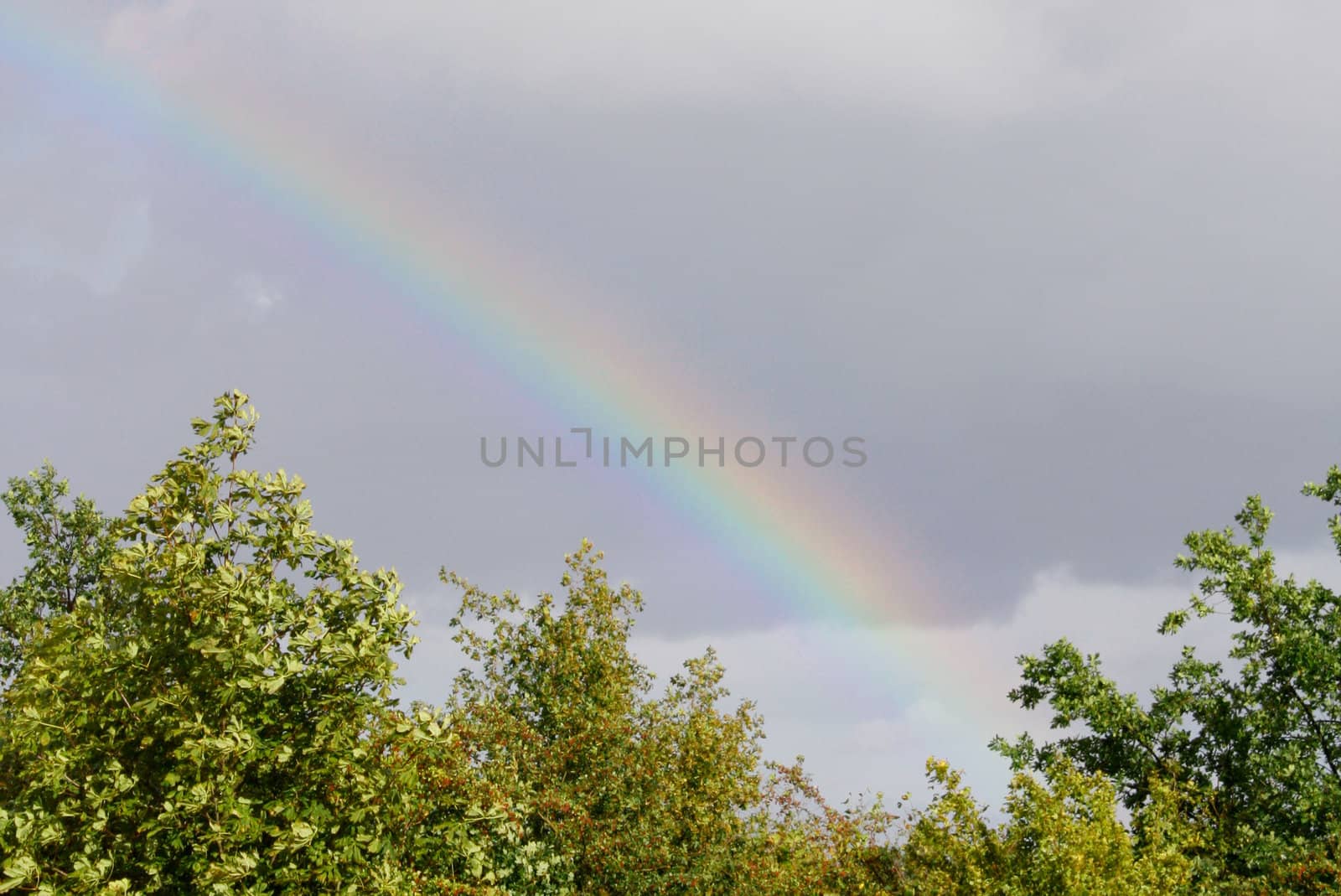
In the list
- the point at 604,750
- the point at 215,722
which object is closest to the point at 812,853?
the point at 604,750

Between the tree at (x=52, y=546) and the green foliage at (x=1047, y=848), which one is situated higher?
the tree at (x=52, y=546)

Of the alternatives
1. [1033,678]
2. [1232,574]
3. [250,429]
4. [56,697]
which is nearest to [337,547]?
[250,429]

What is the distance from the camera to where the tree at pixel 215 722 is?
10641 millimetres

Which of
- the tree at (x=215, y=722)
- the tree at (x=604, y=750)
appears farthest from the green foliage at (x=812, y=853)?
the tree at (x=215, y=722)

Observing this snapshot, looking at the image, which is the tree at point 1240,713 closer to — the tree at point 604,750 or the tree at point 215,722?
the tree at point 604,750

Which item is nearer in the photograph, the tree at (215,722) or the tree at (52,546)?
the tree at (215,722)

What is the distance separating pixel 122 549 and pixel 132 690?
139 centimetres

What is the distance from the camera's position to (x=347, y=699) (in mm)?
11219

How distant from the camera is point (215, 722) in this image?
11000 millimetres

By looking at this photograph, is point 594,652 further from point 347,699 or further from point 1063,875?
point 347,699

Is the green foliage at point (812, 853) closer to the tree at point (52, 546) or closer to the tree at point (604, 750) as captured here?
the tree at point (604, 750)

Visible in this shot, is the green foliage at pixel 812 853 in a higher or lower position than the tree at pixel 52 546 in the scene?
lower

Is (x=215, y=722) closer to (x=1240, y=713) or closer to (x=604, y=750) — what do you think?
(x=604, y=750)

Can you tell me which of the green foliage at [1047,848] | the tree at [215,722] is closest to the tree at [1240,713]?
the green foliage at [1047,848]
